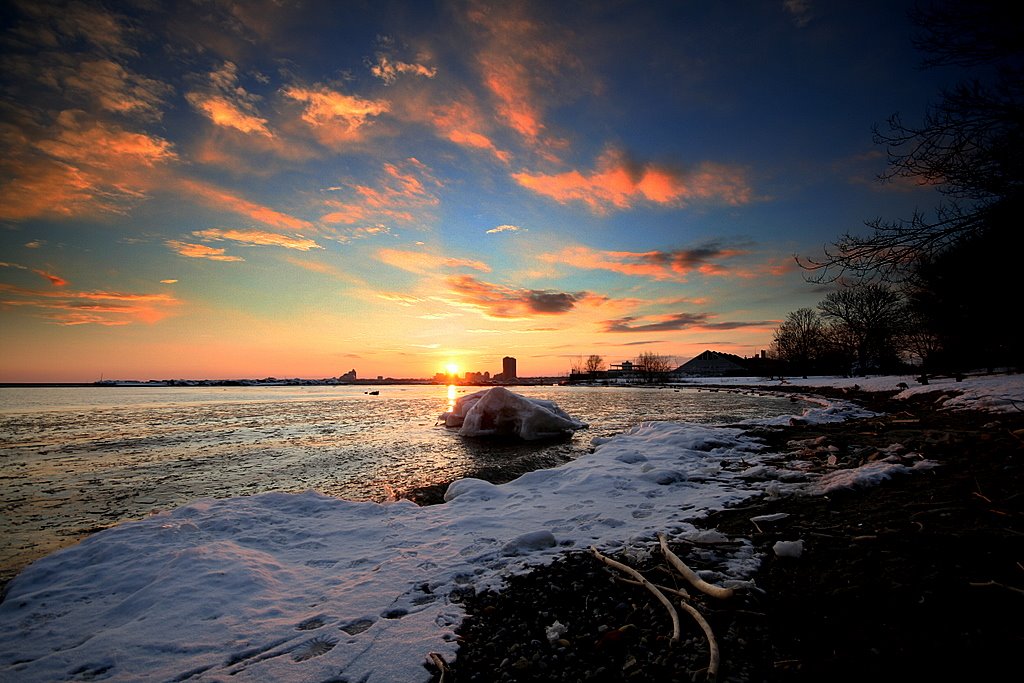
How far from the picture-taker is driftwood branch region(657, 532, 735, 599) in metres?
3.82

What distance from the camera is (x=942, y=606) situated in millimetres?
3160

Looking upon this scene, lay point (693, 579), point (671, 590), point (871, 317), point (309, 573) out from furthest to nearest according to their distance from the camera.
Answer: point (871, 317) < point (309, 573) < point (693, 579) < point (671, 590)

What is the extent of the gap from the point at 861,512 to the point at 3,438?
35482 millimetres

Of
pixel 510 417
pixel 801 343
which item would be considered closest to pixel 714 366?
pixel 801 343

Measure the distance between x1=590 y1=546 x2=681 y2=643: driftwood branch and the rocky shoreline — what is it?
0.08 m

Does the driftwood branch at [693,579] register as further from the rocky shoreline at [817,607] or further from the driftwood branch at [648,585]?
the driftwood branch at [648,585]

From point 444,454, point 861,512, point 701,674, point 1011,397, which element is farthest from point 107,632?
point 1011,397

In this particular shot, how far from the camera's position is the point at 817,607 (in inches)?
139

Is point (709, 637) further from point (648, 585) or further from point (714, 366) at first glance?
point (714, 366)

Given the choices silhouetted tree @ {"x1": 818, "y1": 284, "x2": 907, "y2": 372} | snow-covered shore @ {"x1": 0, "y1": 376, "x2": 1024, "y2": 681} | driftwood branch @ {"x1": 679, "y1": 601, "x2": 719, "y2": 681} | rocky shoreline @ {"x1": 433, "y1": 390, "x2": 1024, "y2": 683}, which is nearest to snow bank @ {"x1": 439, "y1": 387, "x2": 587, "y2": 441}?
snow-covered shore @ {"x1": 0, "y1": 376, "x2": 1024, "y2": 681}

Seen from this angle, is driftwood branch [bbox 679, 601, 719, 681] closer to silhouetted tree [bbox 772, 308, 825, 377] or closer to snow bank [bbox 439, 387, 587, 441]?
snow bank [bbox 439, 387, 587, 441]

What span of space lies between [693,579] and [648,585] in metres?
0.46

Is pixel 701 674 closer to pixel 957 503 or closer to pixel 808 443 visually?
pixel 957 503

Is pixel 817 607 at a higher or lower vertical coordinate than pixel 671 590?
higher
